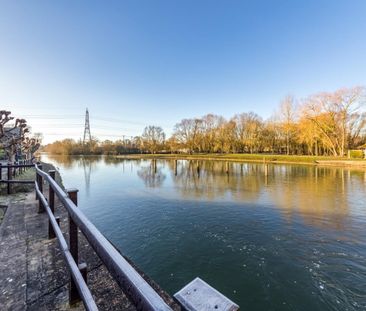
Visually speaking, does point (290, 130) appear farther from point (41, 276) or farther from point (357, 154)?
point (41, 276)

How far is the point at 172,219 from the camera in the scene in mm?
7000

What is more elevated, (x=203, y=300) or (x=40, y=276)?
(x=203, y=300)

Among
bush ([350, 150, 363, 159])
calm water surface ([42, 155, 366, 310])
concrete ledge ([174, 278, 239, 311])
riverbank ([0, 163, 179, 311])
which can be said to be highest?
concrete ledge ([174, 278, 239, 311])

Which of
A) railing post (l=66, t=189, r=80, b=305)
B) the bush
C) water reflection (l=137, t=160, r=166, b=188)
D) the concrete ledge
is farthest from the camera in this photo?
the bush

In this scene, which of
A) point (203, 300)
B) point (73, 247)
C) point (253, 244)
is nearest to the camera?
point (203, 300)

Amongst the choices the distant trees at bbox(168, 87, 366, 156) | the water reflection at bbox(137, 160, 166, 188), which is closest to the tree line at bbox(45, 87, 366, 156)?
the distant trees at bbox(168, 87, 366, 156)

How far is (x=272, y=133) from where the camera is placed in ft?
147

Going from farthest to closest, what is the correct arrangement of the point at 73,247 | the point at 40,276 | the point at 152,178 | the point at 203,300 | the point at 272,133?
the point at 272,133 < the point at 152,178 < the point at 40,276 < the point at 73,247 < the point at 203,300

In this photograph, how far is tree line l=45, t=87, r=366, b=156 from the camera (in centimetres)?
3147

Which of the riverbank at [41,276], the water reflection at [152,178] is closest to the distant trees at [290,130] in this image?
the water reflection at [152,178]

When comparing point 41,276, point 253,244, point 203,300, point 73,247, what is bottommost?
point 253,244

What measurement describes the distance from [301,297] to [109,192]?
1009cm

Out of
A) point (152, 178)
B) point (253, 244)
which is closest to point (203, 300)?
point (253, 244)

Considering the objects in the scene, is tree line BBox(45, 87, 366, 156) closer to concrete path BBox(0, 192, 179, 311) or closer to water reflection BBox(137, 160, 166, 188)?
water reflection BBox(137, 160, 166, 188)
